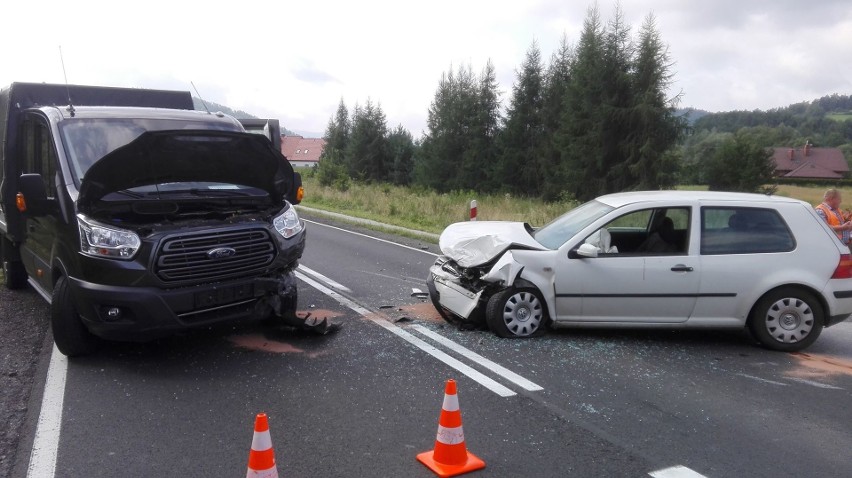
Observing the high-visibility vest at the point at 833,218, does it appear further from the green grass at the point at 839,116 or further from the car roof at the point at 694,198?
the green grass at the point at 839,116

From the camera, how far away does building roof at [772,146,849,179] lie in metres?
71.0

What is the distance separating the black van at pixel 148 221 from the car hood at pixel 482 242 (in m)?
1.69

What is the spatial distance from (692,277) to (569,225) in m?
1.36

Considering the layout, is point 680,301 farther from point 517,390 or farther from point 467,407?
point 467,407

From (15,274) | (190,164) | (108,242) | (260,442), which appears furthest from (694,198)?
(15,274)

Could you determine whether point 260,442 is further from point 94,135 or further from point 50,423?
point 94,135

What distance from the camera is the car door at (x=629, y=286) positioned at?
21.4 ft

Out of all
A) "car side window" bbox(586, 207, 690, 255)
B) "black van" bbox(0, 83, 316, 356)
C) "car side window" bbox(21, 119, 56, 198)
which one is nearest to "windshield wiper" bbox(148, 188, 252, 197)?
"black van" bbox(0, 83, 316, 356)

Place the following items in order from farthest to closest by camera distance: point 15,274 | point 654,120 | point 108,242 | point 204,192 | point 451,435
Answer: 1. point 654,120
2. point 15,274
3. point 204,192
4. point 108,242
5. point 451,435

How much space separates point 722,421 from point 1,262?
31.8 feet

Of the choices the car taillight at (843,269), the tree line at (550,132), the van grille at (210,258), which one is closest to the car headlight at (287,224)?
the van grille at (210,258)

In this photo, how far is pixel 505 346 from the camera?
640cm

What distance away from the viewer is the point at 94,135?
6395 millimetres

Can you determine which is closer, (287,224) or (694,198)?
(287,224)
